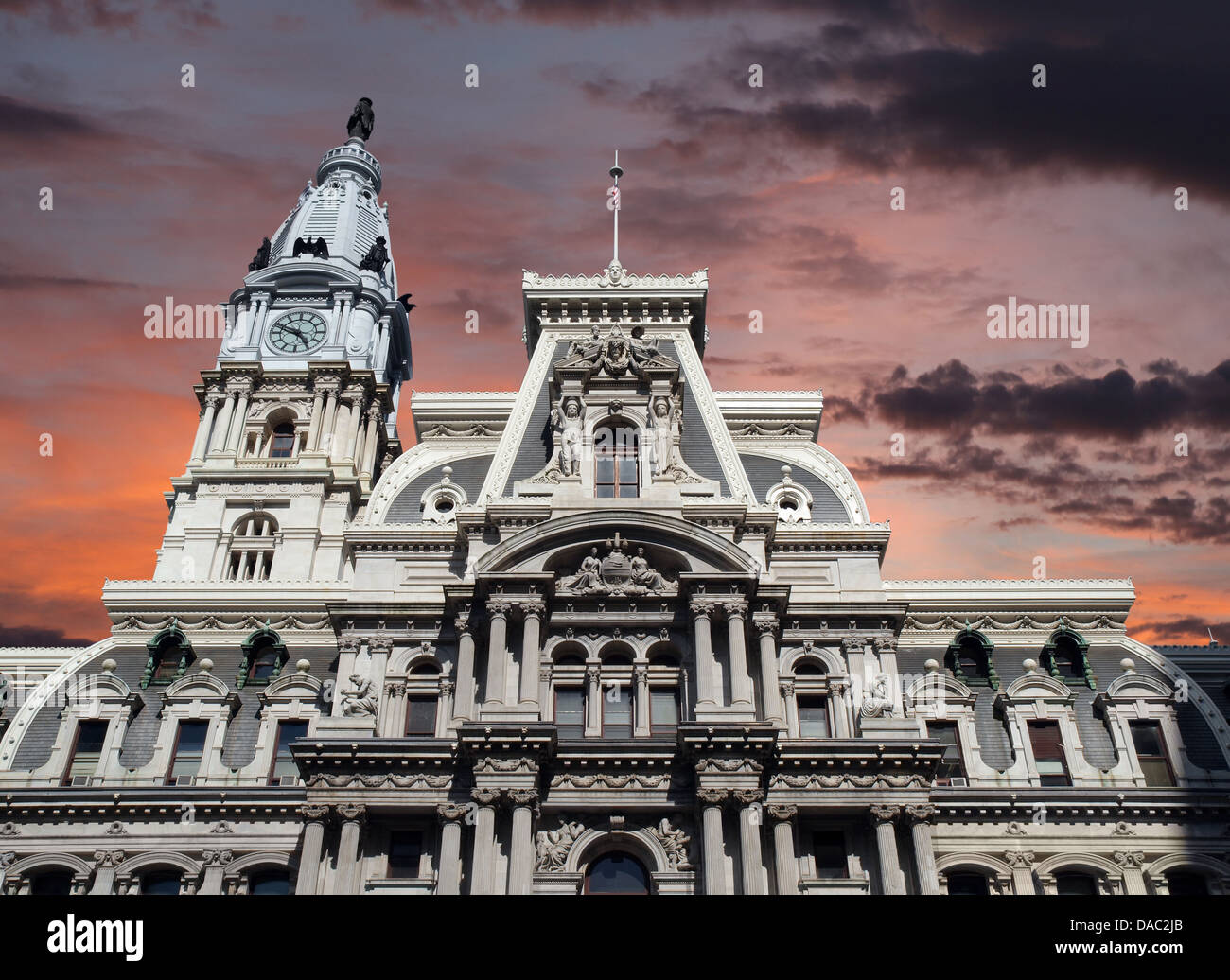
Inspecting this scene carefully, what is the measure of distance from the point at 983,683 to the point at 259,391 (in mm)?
60294

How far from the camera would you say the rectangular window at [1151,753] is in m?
39.7

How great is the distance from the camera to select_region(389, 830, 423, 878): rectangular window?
35.3 meters

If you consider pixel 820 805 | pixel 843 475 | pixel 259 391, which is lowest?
pixel 820 805

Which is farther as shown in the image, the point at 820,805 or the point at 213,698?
the point at 213,698

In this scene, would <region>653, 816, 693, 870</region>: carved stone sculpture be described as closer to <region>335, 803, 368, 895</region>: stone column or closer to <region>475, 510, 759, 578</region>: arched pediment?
<region>475, 510, 759, 578</region>: arched pediment

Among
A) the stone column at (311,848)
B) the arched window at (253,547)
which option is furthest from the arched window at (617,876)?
the arched window at (253,547)

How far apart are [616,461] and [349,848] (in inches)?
591

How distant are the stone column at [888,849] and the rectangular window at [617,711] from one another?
7.28m

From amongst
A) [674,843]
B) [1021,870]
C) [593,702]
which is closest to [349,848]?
[593,702]

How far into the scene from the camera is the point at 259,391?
88.1 meters

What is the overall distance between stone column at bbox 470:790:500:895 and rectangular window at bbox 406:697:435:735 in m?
4.55

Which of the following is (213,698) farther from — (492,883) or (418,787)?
(492,883)
